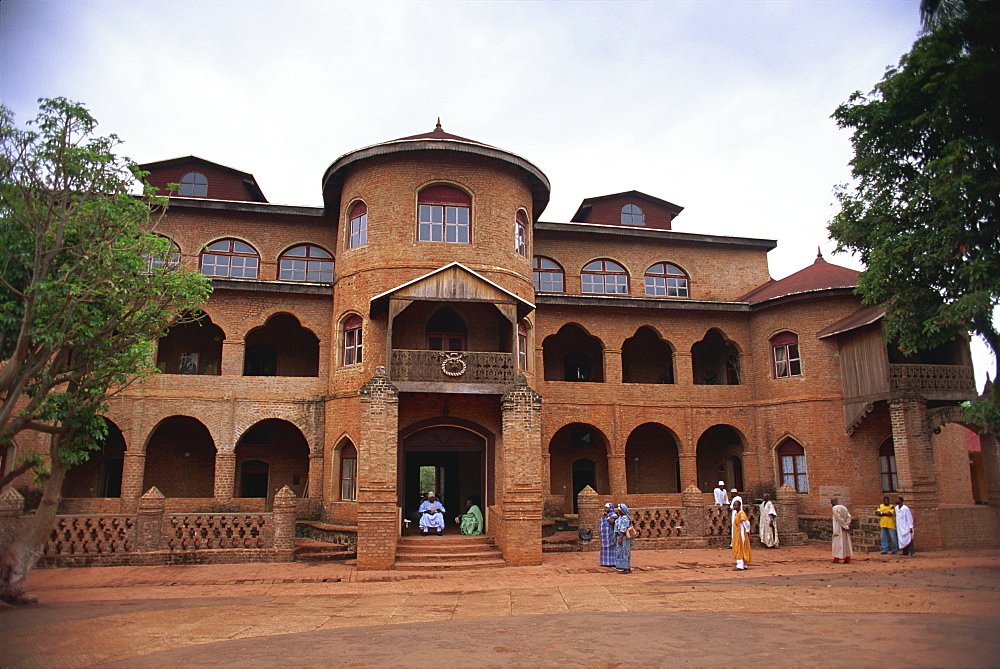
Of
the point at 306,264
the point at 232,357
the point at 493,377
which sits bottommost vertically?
the point at 493,377

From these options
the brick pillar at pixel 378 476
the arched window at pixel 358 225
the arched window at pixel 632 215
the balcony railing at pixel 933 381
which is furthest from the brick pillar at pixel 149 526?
the balcony railing at pixel 933 381

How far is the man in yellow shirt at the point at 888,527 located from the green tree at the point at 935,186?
5048mm

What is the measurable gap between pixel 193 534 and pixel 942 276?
53.8ft

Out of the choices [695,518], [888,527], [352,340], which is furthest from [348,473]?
[888,527]

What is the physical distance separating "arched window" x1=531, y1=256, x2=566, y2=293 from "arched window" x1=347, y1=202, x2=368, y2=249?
676 centimetres

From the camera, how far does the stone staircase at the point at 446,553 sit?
14.4m

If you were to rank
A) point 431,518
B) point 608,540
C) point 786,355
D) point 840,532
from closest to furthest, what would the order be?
point 608,540, point 840,532, point 431,518, point 786,355

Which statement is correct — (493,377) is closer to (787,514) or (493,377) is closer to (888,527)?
(787,514)

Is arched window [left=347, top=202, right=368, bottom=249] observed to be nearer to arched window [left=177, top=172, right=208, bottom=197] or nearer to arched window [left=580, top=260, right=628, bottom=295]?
arched window [left=177, top=172, right=208, bottom=197]

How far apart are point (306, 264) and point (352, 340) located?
4261 millimetres

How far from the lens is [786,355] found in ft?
72.6

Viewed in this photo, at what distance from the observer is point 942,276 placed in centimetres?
1234

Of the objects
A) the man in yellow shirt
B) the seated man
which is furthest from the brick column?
the man in yellow shirt

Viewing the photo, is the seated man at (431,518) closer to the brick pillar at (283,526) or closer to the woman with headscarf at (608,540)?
the brick pillar at (283,526)
